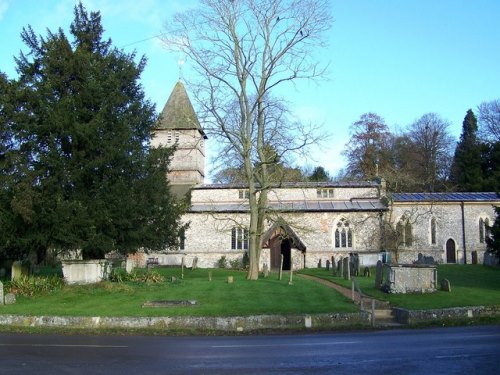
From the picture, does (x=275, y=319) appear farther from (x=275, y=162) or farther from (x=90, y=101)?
(x=275, y=162)

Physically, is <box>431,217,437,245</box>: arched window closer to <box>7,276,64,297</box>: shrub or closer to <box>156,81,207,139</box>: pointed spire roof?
<box>156,81,207,139</box>: pointed spire roof

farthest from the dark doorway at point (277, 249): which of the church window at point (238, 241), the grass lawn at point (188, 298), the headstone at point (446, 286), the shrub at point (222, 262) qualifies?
the headstone at point (446, 286)

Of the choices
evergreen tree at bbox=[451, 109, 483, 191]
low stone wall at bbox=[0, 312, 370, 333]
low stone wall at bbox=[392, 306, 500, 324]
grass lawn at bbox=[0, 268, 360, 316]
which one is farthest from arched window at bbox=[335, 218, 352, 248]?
low stone wall at bbox=[0, 312, 370, 333]

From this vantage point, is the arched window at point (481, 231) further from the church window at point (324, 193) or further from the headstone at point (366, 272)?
the headstone at point (366, 272)

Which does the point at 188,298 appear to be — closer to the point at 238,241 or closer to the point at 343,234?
the point at 238,241

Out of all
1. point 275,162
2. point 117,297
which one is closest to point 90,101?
point 117,297

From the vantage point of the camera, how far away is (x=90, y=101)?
25.6 meters

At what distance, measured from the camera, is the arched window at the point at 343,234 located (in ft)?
163

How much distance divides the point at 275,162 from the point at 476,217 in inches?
1031

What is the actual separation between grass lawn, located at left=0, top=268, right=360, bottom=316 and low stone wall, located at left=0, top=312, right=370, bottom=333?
0.52 meters

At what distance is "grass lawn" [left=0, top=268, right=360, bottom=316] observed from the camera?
745 inches

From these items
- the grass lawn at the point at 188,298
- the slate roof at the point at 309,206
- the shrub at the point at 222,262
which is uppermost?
the slate roof at the point at 309,206

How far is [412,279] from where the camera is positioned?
2356 centimetres

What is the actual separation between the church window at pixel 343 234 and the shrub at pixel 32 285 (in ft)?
97.5
